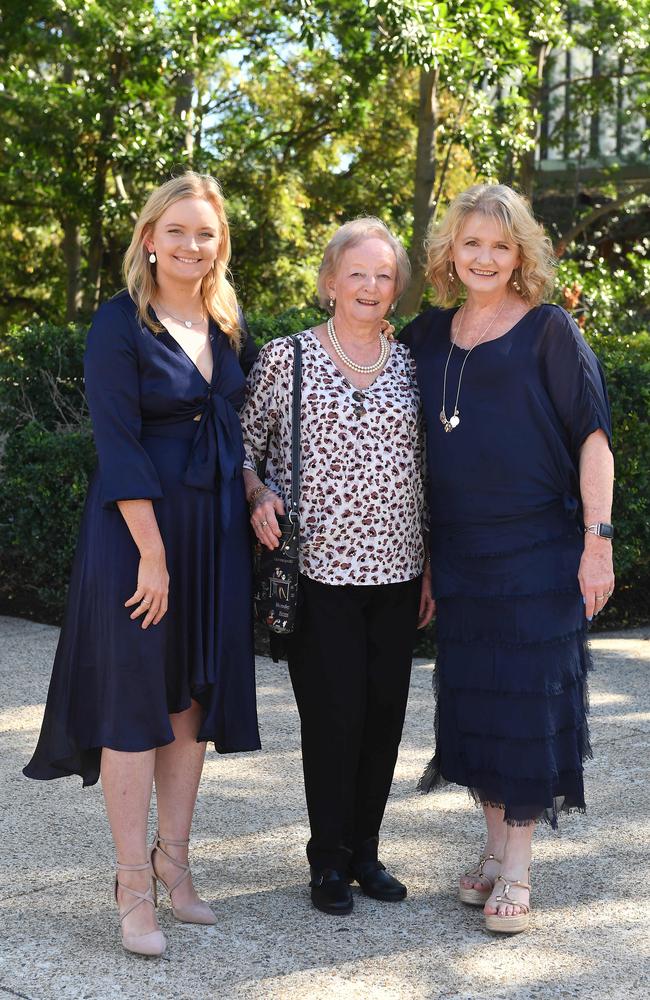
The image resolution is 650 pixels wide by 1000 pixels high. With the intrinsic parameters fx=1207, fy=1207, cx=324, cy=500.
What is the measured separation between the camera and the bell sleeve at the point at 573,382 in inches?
125

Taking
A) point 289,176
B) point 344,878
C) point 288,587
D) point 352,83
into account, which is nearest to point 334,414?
point 288,587

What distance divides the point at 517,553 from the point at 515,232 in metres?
0.86

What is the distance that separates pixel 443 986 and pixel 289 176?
14.0m

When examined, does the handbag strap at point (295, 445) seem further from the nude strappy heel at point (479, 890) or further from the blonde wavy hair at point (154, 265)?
the nude strappy heel at point (479, 890)

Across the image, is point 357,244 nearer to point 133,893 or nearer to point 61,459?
point 133,893

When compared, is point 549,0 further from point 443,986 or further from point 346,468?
point 443,986

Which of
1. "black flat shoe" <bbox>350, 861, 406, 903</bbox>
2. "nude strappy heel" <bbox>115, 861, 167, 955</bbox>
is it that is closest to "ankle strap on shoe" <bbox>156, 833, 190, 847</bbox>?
"nude strappy heel" <bbox>115, 861, 167, 955</bbox>

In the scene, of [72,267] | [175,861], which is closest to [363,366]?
[175,861]

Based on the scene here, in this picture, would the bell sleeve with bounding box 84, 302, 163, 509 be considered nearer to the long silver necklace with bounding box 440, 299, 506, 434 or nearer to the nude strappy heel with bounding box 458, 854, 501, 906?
the long silver necklace with bounding box 440, 299, 506, 434

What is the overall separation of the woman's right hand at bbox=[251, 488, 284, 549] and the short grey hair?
24.6 inches

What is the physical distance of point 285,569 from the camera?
3219mm

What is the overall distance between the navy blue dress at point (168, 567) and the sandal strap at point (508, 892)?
77 cm

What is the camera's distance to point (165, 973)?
2.93m

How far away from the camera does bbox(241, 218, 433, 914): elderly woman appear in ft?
10.7
